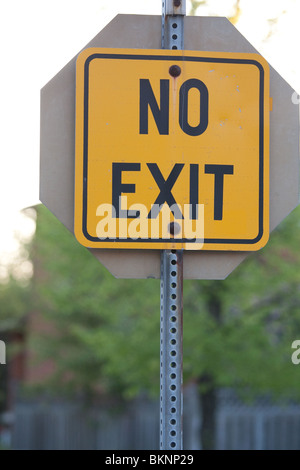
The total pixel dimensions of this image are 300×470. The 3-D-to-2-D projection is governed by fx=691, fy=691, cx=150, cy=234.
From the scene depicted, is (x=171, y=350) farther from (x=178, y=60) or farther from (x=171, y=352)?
(x=178, y=60)

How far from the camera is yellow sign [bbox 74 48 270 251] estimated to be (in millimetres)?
2494

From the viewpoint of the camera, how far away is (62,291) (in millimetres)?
14711

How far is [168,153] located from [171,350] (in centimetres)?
71

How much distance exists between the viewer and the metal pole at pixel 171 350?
242cm

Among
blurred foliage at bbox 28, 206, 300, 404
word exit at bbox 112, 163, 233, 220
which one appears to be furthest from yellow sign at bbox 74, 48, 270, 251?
blurred foliage at bbox 28, 206, 300, 404

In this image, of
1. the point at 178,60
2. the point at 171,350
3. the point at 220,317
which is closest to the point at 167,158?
the point at 178,60

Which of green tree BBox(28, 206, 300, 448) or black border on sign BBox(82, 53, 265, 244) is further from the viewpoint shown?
green tree BBox(28, 206, 300, 448)

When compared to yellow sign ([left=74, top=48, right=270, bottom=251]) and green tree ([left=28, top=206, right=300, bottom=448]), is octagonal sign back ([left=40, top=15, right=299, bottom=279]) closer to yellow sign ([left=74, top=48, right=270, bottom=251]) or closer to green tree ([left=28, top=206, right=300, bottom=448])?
yellow sign ([left=74, top=48, right=270, bottom=251])

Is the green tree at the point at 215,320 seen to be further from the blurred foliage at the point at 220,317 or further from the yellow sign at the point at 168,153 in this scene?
the yellow sign at the point at 168,153

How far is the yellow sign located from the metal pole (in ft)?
0.29

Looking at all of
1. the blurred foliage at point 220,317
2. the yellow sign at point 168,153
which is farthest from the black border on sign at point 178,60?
the blurred foliage at point 220,317

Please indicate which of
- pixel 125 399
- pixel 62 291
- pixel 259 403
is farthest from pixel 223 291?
pixel 125 399

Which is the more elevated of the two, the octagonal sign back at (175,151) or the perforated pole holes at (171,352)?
the octagonal sign back at (175,151)

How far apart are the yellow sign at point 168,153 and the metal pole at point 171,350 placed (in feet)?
0.29
